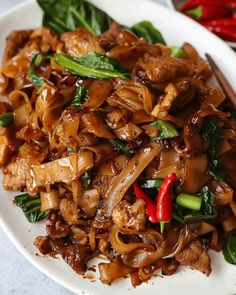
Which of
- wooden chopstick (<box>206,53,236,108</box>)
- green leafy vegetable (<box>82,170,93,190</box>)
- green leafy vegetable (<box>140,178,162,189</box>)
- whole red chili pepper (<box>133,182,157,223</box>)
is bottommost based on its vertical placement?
green leafy vegetable (<box>82,170,93,190</box>)

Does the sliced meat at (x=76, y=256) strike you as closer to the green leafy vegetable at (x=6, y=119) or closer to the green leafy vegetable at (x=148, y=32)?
the green leafy vegetable at (x=6, y=119)

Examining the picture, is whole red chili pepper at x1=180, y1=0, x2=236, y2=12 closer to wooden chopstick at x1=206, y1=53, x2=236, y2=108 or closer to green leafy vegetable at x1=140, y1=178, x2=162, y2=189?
wooden chopstick at x1=206, y1=53, x2=236, y2=108

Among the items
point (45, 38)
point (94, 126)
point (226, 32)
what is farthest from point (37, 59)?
point (226, 32)

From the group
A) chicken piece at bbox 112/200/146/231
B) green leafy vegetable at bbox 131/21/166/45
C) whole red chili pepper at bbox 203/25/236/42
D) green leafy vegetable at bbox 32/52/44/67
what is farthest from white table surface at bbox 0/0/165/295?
whole red chili pepper at bbox 203/25/236/42

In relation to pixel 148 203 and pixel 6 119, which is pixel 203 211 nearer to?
Answer: pixel 148 203

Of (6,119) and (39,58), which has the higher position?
(39,58)
